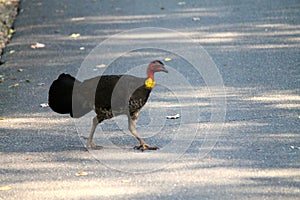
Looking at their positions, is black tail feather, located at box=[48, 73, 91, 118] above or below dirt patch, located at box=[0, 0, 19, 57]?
above

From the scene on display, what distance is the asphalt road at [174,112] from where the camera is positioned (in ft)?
19.3

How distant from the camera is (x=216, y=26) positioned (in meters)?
11.0

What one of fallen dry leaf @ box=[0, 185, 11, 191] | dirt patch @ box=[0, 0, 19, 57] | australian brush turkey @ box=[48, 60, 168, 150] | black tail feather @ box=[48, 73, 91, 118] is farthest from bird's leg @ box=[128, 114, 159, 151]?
dirt patch @ box=[0, 0, 19, 57]

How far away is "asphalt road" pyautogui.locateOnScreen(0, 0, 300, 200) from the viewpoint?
5871 millimetres

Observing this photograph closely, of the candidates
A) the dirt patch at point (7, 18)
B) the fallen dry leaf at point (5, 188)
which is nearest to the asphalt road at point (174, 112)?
the fallen dry leaf at point (5, 188)

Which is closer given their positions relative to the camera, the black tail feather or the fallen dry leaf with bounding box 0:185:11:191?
the fallen dry leaf with bounding box 0:185:11:191

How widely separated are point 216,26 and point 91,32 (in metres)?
1.84

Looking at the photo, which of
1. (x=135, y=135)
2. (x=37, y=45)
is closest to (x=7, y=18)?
(x=37, y=45)

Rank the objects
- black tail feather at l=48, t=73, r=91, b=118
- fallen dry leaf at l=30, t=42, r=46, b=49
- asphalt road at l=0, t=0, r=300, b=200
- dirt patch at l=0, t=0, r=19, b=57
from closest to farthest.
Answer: asphalt road at l=0, t=0, r=300, b=200
black tail feather at l=48, t=73, r=91, b=118
fallen dry leaf at l=30, t=42, r=46, b=49
dirt patch at l=0, t=0, r=19, b=57

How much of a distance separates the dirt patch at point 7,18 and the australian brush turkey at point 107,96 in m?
4.52

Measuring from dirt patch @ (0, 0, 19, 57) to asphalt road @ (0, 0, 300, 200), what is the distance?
16 centimetres

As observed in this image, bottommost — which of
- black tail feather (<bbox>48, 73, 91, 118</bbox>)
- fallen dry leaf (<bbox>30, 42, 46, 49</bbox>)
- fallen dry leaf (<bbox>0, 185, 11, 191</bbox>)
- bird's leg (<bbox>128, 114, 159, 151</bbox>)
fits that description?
fallen dry leaf (<bbox>30, 42, 46, 49</bbox>)

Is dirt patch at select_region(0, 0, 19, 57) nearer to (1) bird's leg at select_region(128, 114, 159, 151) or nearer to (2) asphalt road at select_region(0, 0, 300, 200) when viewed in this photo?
(2) asphalt road at select_region(0, 0, 300, 200)

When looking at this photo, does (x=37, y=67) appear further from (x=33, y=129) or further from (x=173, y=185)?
(x=173, y=185)
